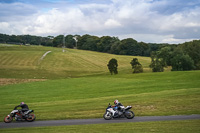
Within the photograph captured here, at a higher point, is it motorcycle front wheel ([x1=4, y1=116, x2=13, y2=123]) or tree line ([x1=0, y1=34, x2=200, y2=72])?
tree line ([x1=0, y1=34, x2=200, y2=72])

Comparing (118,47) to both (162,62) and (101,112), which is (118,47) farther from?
(101,112)

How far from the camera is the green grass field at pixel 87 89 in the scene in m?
22.5

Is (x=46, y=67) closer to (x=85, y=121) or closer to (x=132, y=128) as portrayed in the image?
(x=85, y=121)

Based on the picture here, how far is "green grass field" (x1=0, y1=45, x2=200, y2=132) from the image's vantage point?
73.7ft

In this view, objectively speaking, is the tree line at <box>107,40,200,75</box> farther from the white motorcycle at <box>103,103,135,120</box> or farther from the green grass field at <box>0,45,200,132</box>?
the white motorcycle at <box>103,103,135,120</box>

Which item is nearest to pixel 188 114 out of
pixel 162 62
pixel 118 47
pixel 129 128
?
pixel 129 128

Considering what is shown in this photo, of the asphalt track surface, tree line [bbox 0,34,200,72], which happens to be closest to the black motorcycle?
the asphalt track surface

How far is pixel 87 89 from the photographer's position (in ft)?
147

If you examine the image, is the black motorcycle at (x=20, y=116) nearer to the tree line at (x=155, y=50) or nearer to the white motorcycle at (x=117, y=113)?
the white motorcycle at (x=117, y=113)

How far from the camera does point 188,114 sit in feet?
63.8

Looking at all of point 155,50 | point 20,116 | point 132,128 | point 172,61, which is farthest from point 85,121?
point 155,50

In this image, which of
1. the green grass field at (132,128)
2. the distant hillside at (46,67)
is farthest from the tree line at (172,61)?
the green grass field at (132,128)

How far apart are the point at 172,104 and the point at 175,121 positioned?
7094mm

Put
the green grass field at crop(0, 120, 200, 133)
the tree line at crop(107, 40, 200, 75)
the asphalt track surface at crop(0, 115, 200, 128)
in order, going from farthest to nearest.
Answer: the tree line at crop(107, 40, 200, 75) < the asphalt track surface at crop(0, 115, 200, 128) < the green grass field at crop(0, 120, 200, 133)
